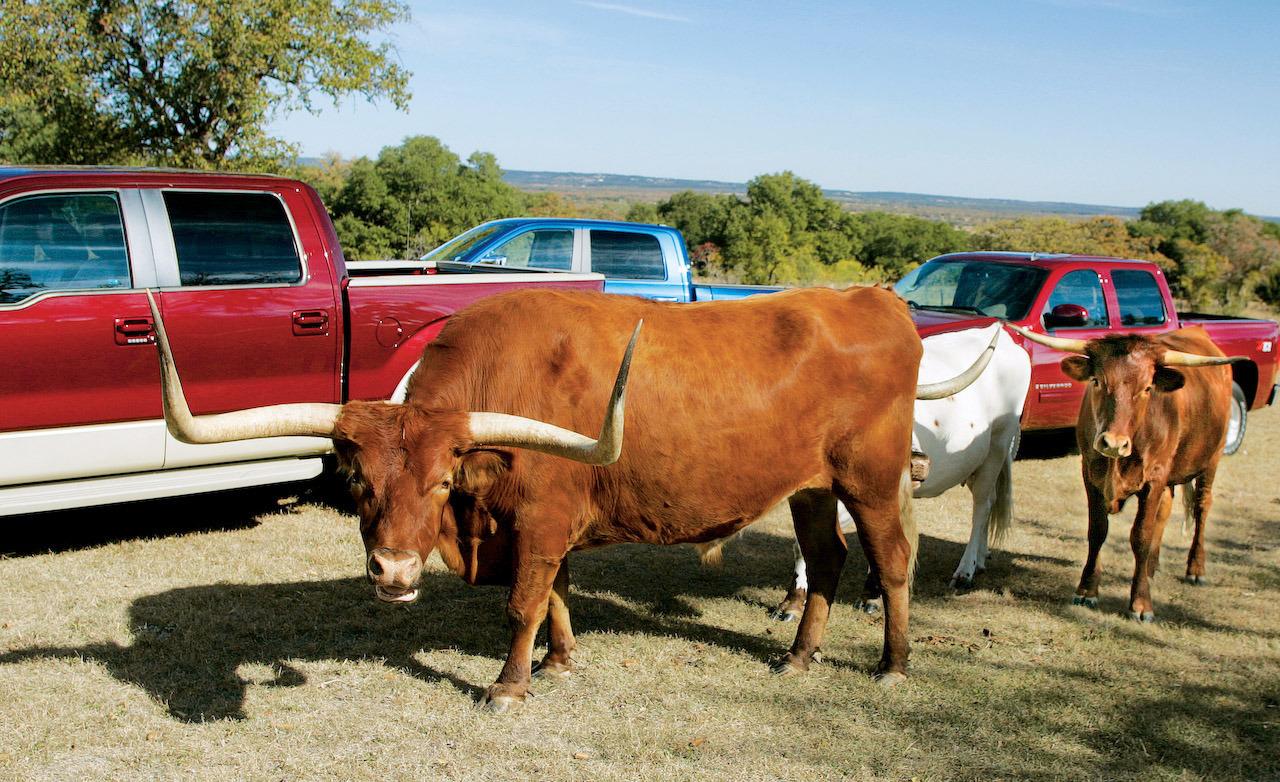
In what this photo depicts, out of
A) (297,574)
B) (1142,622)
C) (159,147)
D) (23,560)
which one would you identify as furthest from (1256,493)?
(159,147)

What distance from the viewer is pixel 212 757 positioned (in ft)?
13.3

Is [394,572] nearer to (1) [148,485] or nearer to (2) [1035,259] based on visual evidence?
(1) [148,485]

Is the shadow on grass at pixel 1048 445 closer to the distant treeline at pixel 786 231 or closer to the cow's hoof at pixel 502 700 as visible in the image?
the cow's hoof at pixel 502 700

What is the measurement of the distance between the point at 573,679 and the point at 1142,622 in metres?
3.51

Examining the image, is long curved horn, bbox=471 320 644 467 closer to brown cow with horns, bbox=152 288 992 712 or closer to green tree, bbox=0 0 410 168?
brown cow with horns, bbox=152 288 992 712

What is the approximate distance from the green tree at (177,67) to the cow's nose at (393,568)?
55.3ft

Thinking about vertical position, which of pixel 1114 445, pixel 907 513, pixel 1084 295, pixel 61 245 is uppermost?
pixel 61 245

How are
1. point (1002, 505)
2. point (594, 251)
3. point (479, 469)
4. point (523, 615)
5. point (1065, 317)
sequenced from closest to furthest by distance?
point (479, 469), point (523, 615), point (1002, 505), point (1065, 317), point (594, 251)

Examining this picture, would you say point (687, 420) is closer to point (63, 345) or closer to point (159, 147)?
point (63, 345)

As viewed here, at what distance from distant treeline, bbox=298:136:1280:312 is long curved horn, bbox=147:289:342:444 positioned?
21.6 metres

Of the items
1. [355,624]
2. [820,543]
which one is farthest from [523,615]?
[820,543]

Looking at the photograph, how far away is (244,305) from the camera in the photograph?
624 centimetres

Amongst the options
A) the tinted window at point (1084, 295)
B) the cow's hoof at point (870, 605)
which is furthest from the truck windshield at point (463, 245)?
the cow's hoof at point (870, 605)

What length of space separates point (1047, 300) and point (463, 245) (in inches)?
229
